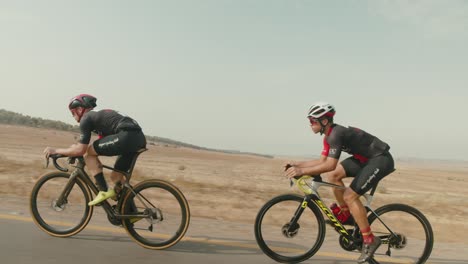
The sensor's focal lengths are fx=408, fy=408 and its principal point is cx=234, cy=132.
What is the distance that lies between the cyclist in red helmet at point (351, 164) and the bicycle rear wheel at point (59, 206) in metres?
2.77

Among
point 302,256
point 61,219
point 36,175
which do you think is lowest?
point 36,175

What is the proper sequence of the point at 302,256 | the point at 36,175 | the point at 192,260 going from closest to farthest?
the point at 192,260 < the point at 302,256 < the point at 36,175

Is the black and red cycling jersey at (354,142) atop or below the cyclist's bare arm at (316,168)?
atop

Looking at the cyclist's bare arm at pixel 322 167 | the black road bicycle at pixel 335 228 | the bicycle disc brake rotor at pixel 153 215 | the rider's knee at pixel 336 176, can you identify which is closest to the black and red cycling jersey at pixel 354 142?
the cyclist's bare arm at pixel 322 167

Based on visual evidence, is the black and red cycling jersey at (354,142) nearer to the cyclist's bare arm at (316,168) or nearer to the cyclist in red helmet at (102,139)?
the cyclist's bare arm at (316,168)

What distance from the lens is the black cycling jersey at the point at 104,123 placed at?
5156mm

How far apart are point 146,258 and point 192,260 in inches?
21.2

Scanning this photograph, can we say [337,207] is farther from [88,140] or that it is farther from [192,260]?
[88,140]

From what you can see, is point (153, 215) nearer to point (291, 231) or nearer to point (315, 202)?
point (291, 231)

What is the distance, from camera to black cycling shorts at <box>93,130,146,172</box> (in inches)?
204

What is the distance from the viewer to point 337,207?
16.9ft

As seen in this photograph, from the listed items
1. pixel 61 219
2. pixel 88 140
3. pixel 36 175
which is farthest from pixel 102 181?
pixel 36 175

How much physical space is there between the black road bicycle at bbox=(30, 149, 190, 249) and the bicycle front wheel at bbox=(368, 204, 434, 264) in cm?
243

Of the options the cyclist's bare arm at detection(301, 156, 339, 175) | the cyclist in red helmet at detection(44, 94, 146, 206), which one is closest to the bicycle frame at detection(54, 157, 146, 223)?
the cyclist in red helmet at detection(44, 94, 146, 206)
